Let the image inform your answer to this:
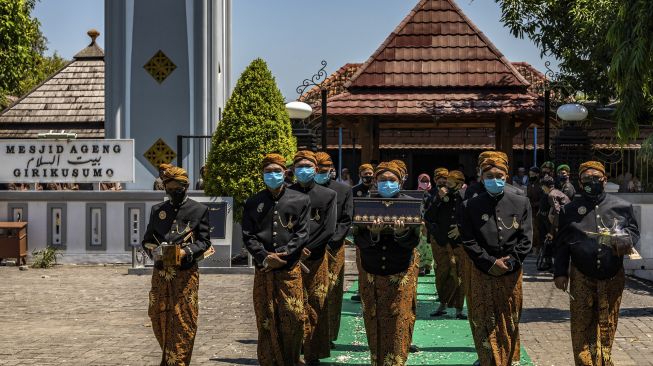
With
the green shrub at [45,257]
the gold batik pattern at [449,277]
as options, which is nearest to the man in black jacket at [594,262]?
the gold batik pattern at [449,277]

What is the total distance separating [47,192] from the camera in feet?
69.6

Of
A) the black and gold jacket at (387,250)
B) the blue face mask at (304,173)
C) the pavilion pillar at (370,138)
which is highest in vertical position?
the pavilion pillar at (370,138)

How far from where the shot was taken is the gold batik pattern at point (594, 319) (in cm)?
874

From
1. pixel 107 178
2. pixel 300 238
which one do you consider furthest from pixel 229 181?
pixel 300 238

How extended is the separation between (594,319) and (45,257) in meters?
14.2

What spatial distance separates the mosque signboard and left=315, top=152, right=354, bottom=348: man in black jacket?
10.7m

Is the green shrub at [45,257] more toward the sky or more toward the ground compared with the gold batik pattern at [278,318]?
more toward the ground

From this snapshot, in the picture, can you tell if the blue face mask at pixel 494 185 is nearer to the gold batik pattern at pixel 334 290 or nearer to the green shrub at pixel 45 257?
the gold batik pattern at pixel 334 290

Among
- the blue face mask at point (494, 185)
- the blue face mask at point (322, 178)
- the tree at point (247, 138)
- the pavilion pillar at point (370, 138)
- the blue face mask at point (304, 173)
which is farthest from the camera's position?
the pavilion pillar at point (370, 138)

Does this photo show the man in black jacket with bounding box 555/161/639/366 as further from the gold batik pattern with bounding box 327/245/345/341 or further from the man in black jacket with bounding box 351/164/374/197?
the man in black jacket with bounding box 351/164/374/197

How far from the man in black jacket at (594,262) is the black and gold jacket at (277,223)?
2275 millimetres

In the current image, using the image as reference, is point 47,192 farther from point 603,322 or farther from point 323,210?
point 603,322

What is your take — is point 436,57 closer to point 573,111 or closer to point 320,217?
point 573,111

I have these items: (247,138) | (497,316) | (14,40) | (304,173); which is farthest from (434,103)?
(497,316)
